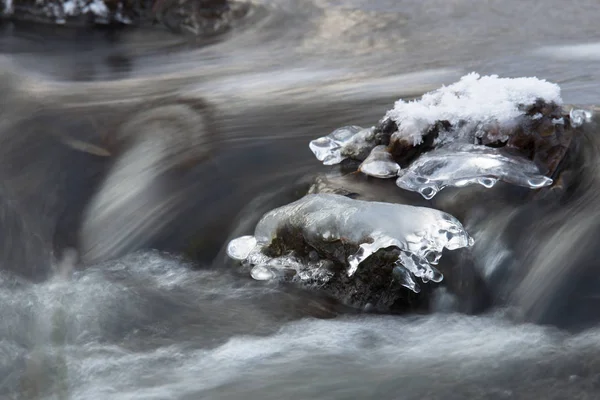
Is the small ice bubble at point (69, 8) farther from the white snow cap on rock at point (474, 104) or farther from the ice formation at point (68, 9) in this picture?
the white snow cap on rock at point (474, 104)

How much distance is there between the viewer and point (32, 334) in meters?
2.91

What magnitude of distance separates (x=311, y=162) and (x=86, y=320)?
4.11ft

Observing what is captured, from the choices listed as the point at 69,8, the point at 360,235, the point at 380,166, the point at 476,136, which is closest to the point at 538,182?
the point at 476,136

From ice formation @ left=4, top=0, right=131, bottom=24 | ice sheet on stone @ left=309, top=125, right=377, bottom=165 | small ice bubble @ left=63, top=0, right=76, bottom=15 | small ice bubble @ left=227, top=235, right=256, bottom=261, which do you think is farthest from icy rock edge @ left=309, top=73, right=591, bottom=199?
small ice bubble @ left=63, top=0, right=76, bottom=15

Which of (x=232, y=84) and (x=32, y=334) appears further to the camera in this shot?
(x=232, y=84)

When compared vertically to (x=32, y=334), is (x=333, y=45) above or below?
above

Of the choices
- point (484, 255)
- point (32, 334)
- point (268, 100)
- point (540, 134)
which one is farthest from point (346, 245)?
point (268, 100)

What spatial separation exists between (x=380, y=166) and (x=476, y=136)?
40 centimetres

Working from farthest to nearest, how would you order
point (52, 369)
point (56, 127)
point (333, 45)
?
point (333, 45)
point (56, 127)
point (52, 369)

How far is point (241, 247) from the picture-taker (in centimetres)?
333

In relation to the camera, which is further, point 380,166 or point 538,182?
point 380,166

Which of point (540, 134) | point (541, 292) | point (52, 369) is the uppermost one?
point (540, 134)

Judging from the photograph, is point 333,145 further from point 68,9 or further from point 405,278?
point 68,9

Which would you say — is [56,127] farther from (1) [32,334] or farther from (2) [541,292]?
(2) [541,292]
